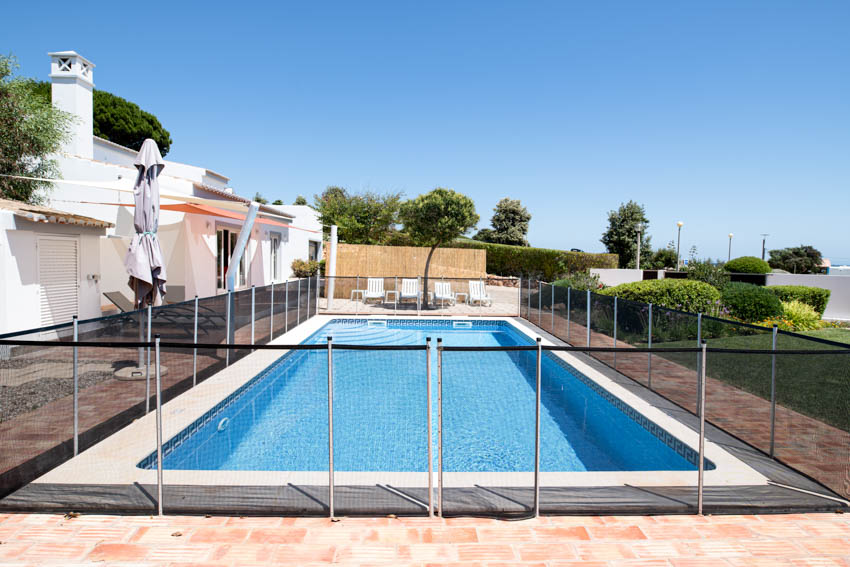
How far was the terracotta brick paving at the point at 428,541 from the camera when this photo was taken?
9.21 ft

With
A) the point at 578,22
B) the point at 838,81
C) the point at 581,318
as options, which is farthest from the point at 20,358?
the point at 838,81

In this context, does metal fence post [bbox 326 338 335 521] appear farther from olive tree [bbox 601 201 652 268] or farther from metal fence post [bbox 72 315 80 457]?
olive tree [bbox 601 201 652 268]

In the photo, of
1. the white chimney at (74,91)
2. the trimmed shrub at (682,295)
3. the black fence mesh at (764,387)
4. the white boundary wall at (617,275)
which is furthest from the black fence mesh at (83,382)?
the white boundary wall at (617,275)

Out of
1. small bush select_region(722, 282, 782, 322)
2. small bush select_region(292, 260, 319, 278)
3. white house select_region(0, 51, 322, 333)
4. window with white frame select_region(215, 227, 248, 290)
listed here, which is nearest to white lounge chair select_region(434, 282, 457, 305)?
white house select_region(0, 51, 322, 333)

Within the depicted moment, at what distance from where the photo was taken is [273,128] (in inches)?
1107

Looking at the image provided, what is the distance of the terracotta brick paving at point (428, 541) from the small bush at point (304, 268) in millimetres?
20013

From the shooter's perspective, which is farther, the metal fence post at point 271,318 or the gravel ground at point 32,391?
the metal fence post at point 271,318

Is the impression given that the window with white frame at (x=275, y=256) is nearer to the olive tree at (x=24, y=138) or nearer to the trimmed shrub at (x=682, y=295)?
the olive tree at (x=24, y=138)

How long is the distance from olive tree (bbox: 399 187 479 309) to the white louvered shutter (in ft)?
31.5

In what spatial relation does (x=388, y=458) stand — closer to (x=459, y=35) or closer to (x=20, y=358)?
(x=20, y=358)

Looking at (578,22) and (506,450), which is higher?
(578,22)

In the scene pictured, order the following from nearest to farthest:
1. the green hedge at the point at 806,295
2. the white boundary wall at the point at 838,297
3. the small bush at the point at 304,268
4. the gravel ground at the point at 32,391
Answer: the gravel ground at the point at 32,391
the green hedge at the point at 806,295
the white boundary wall at the point at 838,297
the small bush at the point at 304,268

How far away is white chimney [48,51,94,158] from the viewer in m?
13.5

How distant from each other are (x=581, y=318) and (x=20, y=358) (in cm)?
887
